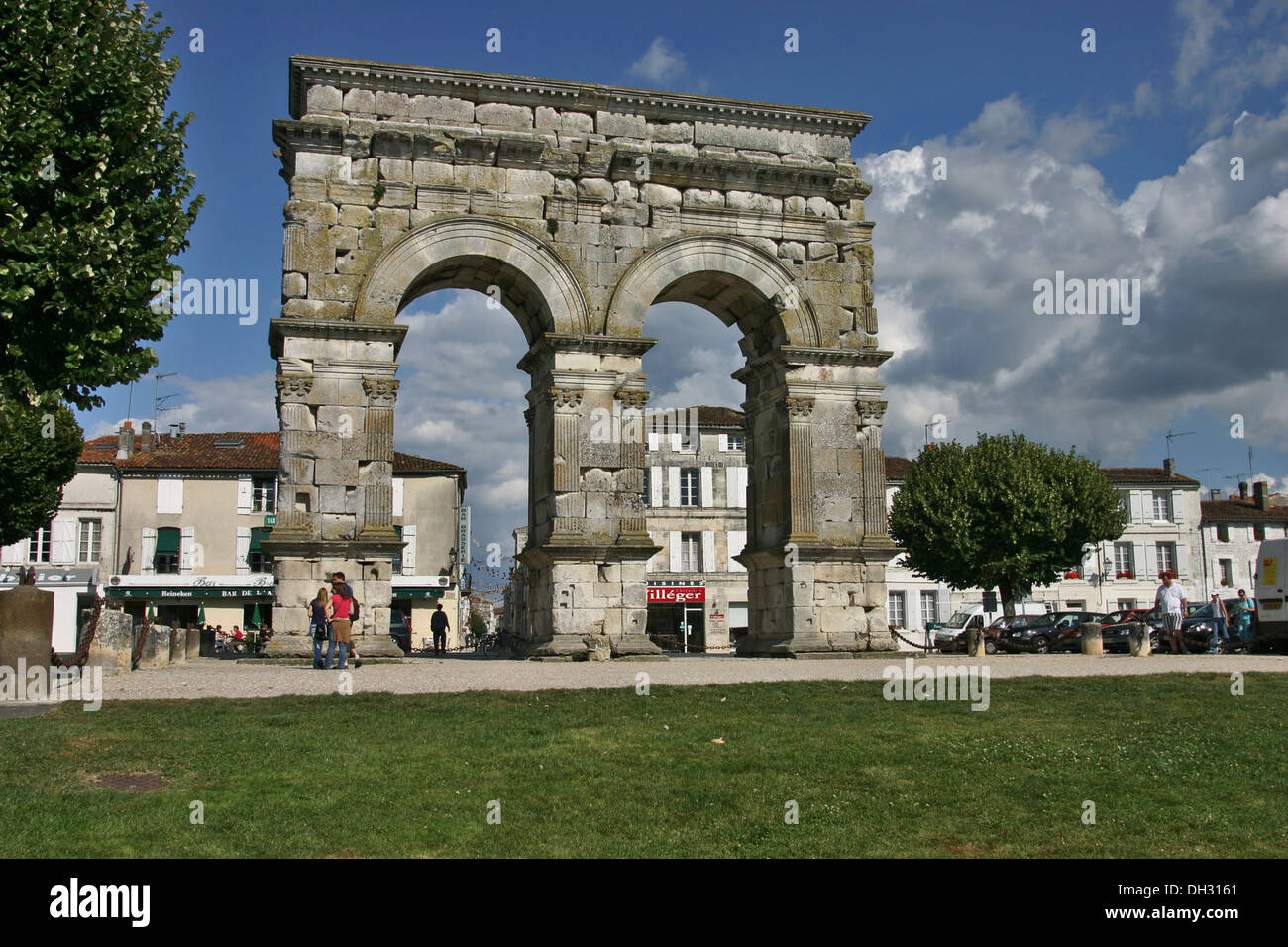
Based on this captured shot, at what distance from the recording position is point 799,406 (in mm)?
24000

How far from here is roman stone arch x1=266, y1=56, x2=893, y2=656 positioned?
21953 mm

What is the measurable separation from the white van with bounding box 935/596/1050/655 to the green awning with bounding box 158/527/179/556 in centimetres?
2975

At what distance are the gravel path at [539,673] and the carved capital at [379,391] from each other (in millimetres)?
4903

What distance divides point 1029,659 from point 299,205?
55.0 ft

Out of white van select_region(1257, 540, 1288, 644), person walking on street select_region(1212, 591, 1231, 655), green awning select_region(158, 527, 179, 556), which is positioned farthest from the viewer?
green awning select_region(158, 527, 179, 556)

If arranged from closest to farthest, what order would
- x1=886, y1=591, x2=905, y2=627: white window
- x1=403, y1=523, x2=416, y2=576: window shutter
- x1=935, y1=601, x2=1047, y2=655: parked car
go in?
x1=935, y1=601, x2=1047, y2=655: parked car, x1=403, y1=523, x2=416, y2=576: window shutter, x1=886, y1=591, x2=905, y2=627: white window

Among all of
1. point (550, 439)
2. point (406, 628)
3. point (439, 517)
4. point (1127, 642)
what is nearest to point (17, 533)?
point (406, 628)

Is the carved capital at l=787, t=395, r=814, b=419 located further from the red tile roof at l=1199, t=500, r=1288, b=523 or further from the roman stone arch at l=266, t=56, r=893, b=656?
the red tile roof at l=1199, t=500, r=1288, b=523

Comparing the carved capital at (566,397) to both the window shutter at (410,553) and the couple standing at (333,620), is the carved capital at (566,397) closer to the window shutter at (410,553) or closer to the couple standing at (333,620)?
the couple standing at (333,620)

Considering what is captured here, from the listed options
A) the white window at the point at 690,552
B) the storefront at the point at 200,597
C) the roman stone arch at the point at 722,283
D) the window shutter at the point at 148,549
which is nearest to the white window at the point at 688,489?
the white window at the point at 690,552

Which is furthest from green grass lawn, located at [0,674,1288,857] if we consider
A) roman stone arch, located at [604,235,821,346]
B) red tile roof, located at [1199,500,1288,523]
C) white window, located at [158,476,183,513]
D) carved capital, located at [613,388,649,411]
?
red tile roof, located at [1199,500,1288,523]

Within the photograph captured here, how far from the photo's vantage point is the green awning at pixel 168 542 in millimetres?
46875
